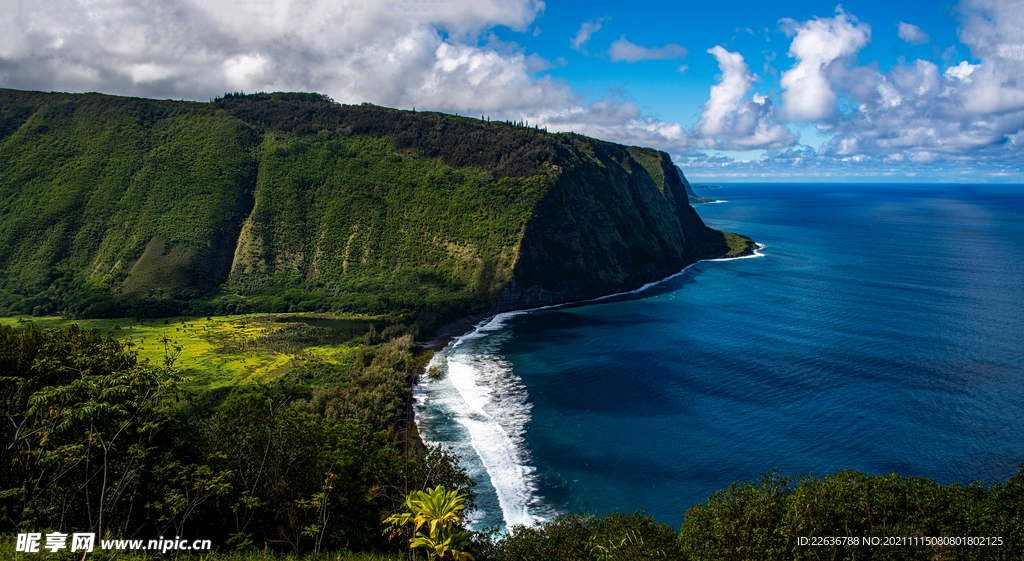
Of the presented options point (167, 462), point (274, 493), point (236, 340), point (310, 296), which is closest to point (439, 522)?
point (274, 493)

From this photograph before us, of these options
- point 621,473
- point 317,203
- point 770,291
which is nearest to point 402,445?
point 621,473

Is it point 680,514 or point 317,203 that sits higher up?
point 317,203

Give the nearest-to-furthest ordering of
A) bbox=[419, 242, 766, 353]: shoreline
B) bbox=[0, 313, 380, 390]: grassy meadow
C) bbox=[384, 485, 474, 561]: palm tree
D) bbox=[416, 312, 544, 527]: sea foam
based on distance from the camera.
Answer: bbox=[384, 485, 474, 561]: palm tree → bbox=[416, 312, 544, 527]: sea foam → bbox=[0, 313, 380, 390]: grassy meadow → bbox=[419, 242, 766, 353]: shoreline

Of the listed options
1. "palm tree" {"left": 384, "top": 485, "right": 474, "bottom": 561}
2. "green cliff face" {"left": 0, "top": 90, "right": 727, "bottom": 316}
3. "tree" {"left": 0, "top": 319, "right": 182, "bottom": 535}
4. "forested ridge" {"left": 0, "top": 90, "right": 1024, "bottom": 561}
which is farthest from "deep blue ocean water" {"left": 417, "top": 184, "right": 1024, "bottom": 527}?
"tree" {"left": 0, "top": 319, "right": 182, "bottom": 535}

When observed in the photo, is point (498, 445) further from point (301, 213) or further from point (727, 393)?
point (301, 213)

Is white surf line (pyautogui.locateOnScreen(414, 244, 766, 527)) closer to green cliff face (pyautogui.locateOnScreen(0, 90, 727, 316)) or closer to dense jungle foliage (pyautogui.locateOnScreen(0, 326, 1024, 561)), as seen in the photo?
dense jungle foliage (pyautogui.locateOnScreen(0, 326, 1024, 561))

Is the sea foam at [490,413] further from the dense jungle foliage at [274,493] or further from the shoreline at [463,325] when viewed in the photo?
the dense jungle foliage at [274,493]

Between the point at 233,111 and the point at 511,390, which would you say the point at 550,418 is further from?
the point at 233,111
